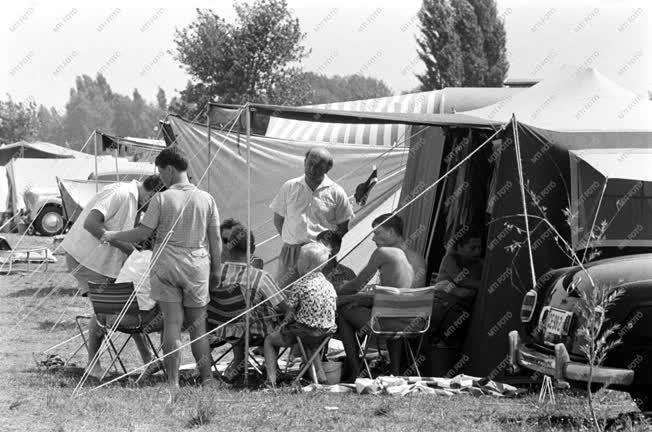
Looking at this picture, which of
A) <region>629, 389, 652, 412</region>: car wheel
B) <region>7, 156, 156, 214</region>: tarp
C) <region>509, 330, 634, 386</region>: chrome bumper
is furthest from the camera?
<region>7, 156, 156, 214</region>: tarp

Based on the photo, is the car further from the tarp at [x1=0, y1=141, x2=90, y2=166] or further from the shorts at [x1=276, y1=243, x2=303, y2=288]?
the shorts at [x1=276, y1=243, x2=303, y2=288]

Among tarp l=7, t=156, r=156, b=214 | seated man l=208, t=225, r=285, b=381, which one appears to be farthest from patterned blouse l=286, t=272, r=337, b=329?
tarp l=7, t=156, r=156, b=214

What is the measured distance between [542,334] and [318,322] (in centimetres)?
179

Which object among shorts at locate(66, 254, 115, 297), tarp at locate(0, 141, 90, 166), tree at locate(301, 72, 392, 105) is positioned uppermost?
tree at locate(301, 72, 392, 105)

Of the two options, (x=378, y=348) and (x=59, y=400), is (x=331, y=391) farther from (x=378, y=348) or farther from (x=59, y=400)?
(x=59, y=400)

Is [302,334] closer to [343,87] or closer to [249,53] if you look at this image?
[249,53]

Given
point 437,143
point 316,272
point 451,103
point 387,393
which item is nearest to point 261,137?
point 437,143

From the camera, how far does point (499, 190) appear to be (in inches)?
315

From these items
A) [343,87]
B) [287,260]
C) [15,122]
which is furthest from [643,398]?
[343,87]

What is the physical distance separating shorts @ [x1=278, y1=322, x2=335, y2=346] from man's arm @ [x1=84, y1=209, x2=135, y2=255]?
1.39m

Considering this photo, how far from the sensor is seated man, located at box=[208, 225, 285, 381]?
7.56 meters

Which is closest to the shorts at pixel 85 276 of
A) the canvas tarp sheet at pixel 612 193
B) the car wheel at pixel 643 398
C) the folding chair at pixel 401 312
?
the folding chair at pixel 401 312

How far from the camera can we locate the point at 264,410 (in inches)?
257

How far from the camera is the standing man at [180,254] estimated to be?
7191 millimetres
